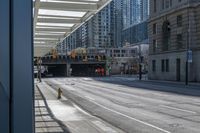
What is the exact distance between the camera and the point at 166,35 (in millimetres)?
72750

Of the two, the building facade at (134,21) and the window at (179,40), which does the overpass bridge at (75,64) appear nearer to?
the building facade at (134,21)

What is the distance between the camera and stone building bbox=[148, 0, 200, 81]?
207 feet

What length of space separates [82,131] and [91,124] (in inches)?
77.6

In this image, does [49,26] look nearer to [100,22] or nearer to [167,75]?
[167,75]

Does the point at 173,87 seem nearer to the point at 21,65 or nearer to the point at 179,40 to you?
the point at 179,40

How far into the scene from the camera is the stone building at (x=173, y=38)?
63156 mm

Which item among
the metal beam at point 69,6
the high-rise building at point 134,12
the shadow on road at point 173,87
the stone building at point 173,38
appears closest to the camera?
the metal beam at point 69,6

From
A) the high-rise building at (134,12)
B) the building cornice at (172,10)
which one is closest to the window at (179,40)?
the building cornice at (172,10)

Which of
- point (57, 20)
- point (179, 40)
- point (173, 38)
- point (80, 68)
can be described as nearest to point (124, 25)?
point (80, 68)

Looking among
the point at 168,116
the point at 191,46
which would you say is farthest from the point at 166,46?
the point at 168,116

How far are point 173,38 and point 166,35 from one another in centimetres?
417

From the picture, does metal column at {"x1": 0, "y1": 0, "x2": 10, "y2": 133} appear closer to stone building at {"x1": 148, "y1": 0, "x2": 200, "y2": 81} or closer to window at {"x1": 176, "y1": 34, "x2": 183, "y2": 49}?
stone building at {"x1": 148, "y1": 0, "x2": 200, "y2": 81}

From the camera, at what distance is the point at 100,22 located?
13962cm

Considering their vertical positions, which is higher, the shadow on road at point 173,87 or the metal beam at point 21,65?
the metal beam at point 21,65
